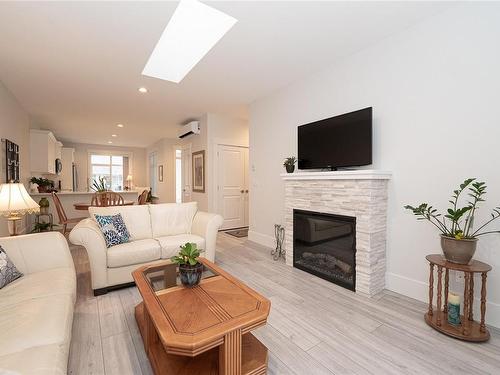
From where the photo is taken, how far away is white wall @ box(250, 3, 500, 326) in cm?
195

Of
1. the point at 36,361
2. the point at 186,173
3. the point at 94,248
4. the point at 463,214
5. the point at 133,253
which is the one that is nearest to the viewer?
the point at 36,361

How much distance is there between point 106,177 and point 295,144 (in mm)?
9064

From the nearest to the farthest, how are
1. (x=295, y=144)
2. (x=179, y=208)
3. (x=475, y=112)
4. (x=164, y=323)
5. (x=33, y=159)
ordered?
(x=164, y=323) → (x=475, y=112) → (x=179, y=208) → (x=295, y=144) → (x=33, y=159)

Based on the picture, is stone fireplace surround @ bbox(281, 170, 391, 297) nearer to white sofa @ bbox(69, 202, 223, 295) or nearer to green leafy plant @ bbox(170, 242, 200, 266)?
white sofa @ bbox(69, 202, 223, 295)

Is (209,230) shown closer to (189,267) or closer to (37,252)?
(189,267)

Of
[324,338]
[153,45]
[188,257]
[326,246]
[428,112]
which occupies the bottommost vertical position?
[324,338]

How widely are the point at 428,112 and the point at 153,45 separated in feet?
9.49

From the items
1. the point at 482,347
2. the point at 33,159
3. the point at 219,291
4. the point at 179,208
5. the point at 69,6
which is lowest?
the point at 482,347

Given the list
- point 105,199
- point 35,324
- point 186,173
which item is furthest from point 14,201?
point 186,173

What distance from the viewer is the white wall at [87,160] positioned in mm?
9344

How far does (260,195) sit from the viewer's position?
4441mm

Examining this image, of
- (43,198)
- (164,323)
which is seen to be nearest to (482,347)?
(164,323)

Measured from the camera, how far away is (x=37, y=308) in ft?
4.58

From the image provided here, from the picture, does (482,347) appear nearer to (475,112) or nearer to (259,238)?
(475,112)
